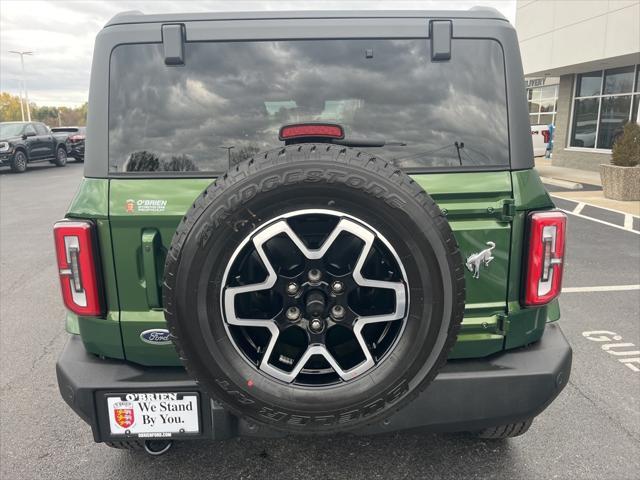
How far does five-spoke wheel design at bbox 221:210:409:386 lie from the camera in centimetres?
176

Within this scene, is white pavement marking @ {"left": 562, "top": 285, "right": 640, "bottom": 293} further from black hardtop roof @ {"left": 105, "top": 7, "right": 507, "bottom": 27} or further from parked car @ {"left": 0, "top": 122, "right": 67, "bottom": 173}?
parked car @ {"left": 0, "top": 122, "right": 67, "bottom": 173}

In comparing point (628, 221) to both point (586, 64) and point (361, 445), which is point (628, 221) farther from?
point (586, 64)

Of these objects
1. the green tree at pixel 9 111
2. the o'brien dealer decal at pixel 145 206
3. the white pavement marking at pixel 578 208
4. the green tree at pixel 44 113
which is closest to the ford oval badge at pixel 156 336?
the o'brien dealer decal at pixel 145 206

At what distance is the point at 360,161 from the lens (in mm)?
1722

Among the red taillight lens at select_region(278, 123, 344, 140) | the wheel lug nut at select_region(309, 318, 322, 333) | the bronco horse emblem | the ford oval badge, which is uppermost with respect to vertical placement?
the red taillight lens at select_region(278, 123, 344, 140)

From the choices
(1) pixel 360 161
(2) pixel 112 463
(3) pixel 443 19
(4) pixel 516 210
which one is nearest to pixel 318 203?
(1) pixel 360 161

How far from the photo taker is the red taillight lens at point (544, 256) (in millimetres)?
2062

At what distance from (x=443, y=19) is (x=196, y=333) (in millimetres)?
1593

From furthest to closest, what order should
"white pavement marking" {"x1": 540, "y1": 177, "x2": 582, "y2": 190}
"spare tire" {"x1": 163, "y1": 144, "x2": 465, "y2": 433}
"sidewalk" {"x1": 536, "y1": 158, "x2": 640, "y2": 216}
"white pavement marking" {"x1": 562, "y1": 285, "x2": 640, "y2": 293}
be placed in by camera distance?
"white pavement marking" {"x1": 540, "y1": 177, "x2": 582, "y2": 190}, "sidewalk" {"x1": 536, "y1": 158, "x2": 640, "y2": 216}, "white pavement marking" {"x1": 562, "y1": 285, "x2": 640, "y2": 293}, "spare tire" {"x1": 163, "y1": 144, "x2": 465, "y2": 433}

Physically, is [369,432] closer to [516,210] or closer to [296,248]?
[296,248]

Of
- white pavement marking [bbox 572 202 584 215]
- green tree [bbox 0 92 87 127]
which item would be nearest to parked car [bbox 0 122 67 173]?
white pavement marking [bbox 572 202 584 215]

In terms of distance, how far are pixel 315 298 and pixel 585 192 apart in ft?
42.3

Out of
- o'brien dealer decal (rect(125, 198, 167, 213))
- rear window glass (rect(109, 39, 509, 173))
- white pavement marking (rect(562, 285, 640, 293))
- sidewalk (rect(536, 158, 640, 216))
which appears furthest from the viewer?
sidewalk (rect(536, 158, 640, 216))

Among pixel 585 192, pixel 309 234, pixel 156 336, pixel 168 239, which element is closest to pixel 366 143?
pixel 309 234
